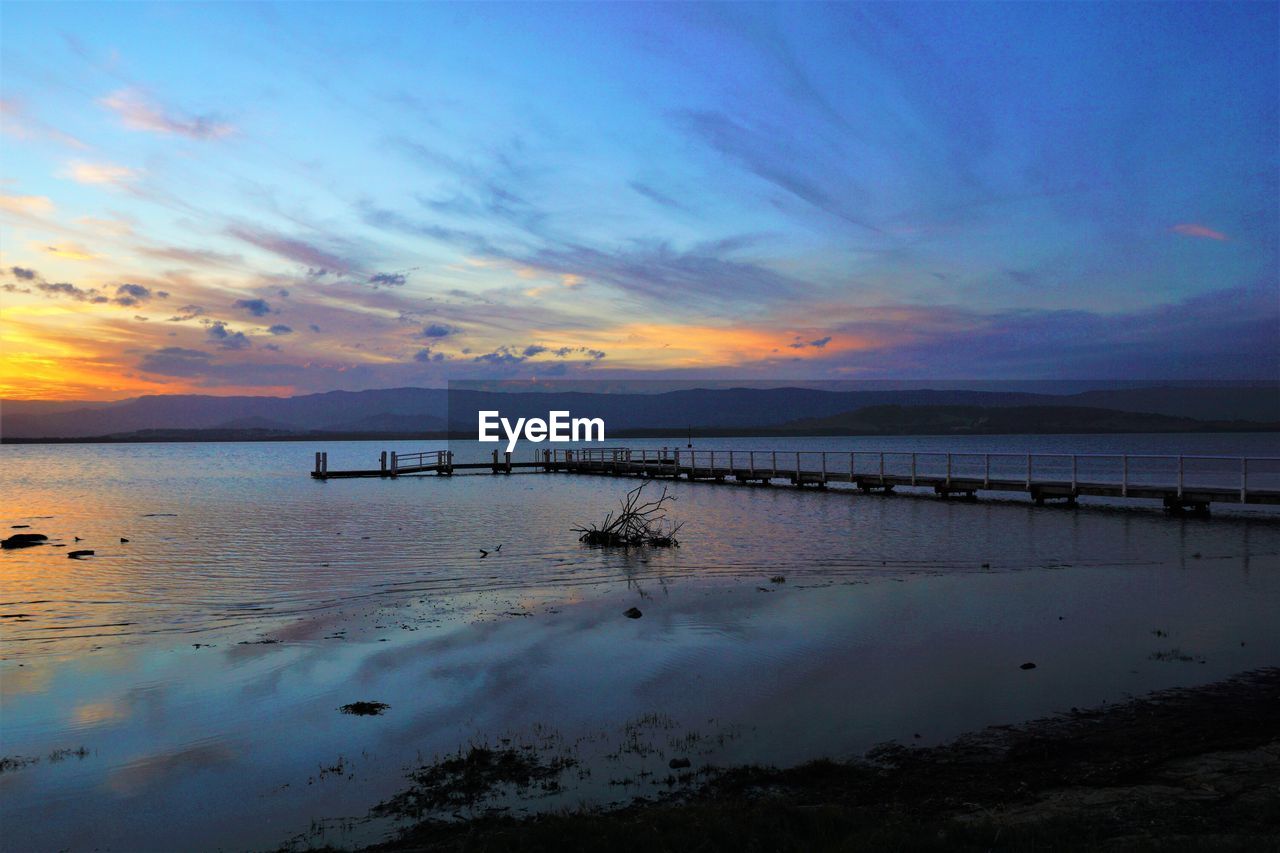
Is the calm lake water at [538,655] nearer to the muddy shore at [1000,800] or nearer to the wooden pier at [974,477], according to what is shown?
the muddy shore at [1000,800]

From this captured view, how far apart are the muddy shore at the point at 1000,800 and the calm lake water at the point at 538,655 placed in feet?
1.53

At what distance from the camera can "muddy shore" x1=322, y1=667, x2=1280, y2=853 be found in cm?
468

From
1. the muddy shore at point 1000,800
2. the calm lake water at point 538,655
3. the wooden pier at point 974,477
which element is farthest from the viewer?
the wooden pier at point 974,477

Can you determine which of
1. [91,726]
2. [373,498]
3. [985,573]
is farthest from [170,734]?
[373,498]

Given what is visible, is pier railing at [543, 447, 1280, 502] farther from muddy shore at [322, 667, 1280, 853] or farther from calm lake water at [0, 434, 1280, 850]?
muddy shore at [322, 667, 1280, 853]

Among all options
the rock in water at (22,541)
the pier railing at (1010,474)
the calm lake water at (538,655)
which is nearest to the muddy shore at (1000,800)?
the calm lake water at (538,655)

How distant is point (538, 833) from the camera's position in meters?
4.83

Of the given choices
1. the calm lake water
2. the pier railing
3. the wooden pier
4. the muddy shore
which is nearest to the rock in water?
the calm lake water

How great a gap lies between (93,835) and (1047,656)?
350 inches

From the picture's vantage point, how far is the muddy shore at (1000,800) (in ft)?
15.3

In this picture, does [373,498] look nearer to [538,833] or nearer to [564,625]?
[564,625]

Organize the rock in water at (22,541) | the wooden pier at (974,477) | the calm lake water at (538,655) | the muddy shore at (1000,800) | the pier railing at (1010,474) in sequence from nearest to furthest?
the muddy shore at (1000,800), the calm lake water at (538,655), the rock in water at (22,541), the wooden pier at (974,477), the pier railing at (1010,474)

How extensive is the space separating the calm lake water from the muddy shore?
1.53 ft

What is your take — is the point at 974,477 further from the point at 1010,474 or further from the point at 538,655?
the point at 538,655
